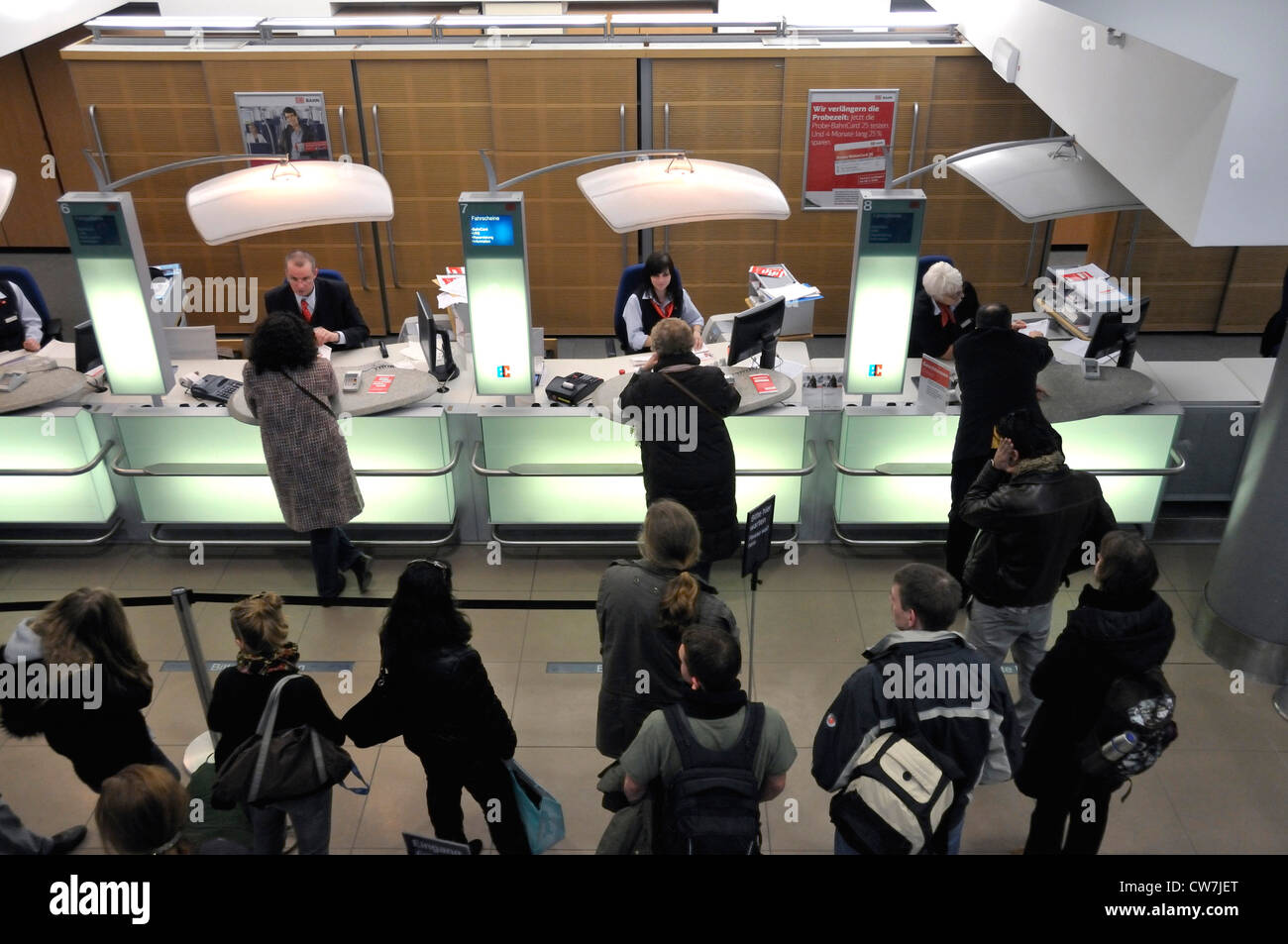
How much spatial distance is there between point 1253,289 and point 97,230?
924cm

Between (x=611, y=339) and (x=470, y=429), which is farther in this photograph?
(x=611, y=339)

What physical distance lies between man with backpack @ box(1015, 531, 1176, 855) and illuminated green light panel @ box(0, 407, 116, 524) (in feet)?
18.1

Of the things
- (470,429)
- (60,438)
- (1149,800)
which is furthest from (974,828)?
(60,438)

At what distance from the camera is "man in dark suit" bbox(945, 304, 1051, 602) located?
17.0ft

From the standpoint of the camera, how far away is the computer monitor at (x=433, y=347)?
20.7 feet

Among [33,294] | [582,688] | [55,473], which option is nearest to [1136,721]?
[582,688]

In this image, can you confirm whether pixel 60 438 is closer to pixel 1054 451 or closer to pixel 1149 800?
pixel 1054 451

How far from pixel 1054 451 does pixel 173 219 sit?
26.4 feet

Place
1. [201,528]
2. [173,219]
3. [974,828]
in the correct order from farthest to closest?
[173,219], [201,528], [974,828]

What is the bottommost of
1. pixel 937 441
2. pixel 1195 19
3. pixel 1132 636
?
pixel 937 441

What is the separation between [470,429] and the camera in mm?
6293

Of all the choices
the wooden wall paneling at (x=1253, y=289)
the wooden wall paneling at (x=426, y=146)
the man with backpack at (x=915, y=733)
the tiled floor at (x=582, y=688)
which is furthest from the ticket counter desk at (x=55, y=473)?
the wooden wall paneling at (x=1253, y=289)

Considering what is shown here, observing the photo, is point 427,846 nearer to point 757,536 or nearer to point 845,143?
point 757,536
